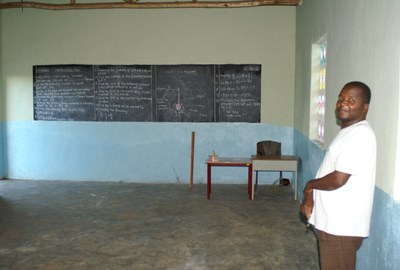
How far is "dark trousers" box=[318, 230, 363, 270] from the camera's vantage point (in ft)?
6.42

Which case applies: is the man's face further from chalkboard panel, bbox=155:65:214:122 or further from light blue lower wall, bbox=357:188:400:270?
chalkboard panel, bbox=155:65:214:122

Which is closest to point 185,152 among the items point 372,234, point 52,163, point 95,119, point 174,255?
point 95,119

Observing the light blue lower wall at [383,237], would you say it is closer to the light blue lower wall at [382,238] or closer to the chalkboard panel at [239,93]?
the light blue lower wall at [382,238]

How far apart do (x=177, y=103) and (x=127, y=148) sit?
4.08 ft

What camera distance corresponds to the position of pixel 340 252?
197 cm

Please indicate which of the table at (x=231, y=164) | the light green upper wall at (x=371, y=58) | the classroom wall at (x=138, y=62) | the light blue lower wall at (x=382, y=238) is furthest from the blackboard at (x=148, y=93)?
the light blue lower wall at (x=382, y=238)

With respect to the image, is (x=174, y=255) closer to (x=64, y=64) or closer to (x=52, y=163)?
(x=52, y=163)

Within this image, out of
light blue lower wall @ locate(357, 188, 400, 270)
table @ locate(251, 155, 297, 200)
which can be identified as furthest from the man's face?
table @ locate(251, 155, 297, 200)

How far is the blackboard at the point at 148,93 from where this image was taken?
6344 mm

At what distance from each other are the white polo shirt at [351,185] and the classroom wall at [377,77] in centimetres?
30

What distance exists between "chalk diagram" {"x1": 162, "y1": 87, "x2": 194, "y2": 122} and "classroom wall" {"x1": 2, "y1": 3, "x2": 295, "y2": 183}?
0.54ft

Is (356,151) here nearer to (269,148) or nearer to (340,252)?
(340,252)

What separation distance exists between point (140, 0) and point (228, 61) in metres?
1.94

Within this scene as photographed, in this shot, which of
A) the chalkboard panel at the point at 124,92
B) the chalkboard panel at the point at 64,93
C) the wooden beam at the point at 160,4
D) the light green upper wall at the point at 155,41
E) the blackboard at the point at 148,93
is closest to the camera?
the wooden beam at the point at 160,4
